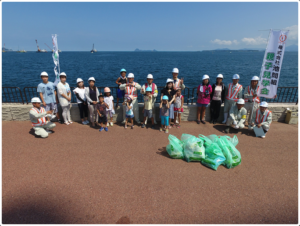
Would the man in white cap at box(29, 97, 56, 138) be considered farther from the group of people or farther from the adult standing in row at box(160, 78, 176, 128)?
the adult standing in row at box(160, 78, 176, 128)

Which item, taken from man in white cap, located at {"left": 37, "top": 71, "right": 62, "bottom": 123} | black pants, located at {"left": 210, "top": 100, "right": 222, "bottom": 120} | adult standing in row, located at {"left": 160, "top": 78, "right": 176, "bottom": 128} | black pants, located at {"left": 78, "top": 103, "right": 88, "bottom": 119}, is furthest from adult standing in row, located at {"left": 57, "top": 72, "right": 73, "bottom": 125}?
black pants, located at {"left": 210, "top": 100, "right": 222, "bottom": 120}

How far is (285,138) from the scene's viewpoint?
5926mm

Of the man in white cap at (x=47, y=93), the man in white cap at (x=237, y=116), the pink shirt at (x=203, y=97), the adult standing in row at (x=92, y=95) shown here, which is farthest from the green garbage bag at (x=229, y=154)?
the man in white cap at (x=47, y=93)

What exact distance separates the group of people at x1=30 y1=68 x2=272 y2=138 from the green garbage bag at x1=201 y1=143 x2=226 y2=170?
6.77 ft

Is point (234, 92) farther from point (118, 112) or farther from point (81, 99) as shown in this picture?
point (81, 99)

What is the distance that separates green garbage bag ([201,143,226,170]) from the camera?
4270mm

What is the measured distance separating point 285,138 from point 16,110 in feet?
33.4

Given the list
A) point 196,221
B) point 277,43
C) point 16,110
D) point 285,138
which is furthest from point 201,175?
point 16,110

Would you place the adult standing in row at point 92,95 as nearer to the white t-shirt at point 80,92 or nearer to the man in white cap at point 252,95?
the white t-shirt at point 80,92

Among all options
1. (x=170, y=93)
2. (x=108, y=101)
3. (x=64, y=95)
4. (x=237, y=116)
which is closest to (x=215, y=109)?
(x=237, y=116)

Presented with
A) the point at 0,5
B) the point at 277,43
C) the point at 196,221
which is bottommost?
the point at 196,221

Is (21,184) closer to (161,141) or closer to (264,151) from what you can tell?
(161,141)

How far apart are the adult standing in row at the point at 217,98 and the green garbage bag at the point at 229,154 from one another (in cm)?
256

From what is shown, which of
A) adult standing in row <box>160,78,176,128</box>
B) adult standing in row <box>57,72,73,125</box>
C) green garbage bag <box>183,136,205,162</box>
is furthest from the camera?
adult standing in row <box>57,72,73,125</box>
